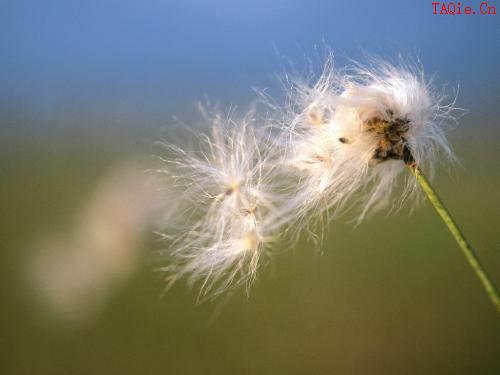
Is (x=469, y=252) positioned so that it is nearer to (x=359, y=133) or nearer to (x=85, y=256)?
(x=359, y=133)

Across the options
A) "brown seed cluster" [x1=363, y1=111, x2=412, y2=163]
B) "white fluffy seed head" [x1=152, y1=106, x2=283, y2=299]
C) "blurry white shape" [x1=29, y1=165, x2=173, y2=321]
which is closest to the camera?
"brown seed cluster" [x1=363, y1=111, x2=412, y2=163]

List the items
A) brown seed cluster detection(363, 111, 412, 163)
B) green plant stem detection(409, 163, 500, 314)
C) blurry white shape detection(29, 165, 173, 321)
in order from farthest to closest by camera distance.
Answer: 1. blurry white shape detection(29, 165, 173, 321)
2. brown seed cluster detection(363, 111, 412, 163)
3. green plant stem detection(409, 163, 500, 314)

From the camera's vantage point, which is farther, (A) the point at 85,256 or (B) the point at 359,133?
(A) the point at 85,256

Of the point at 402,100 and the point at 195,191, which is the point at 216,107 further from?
the point at 402,100

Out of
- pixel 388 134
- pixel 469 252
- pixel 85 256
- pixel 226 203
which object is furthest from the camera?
pixel 85 256

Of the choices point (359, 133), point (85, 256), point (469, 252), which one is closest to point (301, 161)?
point (359, 133)

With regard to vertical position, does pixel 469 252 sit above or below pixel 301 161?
below

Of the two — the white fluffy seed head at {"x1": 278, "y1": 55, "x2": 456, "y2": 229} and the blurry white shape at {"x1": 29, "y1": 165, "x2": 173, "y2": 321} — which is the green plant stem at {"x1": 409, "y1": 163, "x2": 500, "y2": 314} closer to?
the white fluffy seed head at {"x1": 278, "y1": 55, "x2": 456, "y2": 229}

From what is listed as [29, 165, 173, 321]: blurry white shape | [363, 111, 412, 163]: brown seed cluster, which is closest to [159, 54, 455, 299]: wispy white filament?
[363, 111, 412, 163]: brown seed cluster

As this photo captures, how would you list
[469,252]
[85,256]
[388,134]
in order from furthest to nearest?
1. [85,256]
2. [388,134]
3. [469,252]
